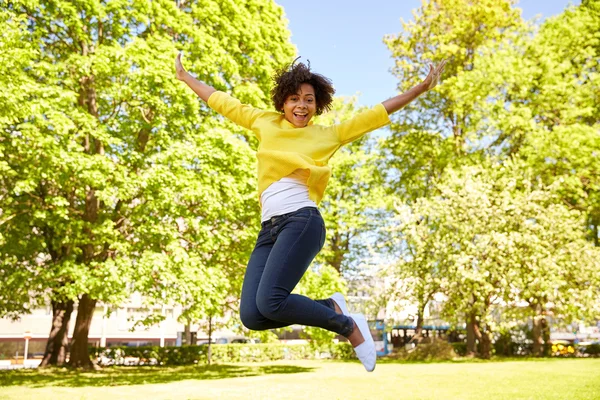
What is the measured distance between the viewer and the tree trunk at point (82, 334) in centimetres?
1781

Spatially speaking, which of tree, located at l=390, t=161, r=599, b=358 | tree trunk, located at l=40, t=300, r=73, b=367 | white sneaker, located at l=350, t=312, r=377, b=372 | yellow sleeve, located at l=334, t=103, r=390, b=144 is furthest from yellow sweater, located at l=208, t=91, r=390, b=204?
tree, located at l=390, t=161, r=599, b=358

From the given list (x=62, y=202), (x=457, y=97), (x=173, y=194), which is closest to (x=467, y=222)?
(x=457, y=97)

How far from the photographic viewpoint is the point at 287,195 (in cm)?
378

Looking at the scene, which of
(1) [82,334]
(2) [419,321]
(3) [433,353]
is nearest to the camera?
(1) [82,334]

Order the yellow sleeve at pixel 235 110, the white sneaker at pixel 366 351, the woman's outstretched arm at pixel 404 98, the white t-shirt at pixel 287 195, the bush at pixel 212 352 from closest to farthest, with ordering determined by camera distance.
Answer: the white t-shirt at pixel 287 195 < the white sneaker at pixel 366 351 < the woman's outstretched arm at pixel 404 98 < the yellow sleeve at pixel 235 110 < the bush at pixel 212 352

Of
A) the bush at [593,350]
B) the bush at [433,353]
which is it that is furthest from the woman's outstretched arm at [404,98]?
the bush at [593,350]

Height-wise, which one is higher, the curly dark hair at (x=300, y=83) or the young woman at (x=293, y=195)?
the curly dark hair at (x=300, y=83)

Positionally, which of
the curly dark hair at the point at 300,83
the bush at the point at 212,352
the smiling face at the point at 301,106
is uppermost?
the curly dark hair at the point at 300,83

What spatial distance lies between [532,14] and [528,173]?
8.94 m

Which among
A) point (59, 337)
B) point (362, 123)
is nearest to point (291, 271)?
point (362, 123)

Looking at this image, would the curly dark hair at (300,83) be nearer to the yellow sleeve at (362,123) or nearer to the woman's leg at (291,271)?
the yellow sleeve at (362,123)

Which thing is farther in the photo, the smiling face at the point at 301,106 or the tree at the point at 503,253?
the tree at the point at 503,253

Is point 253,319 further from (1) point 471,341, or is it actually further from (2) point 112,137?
(1) point 471,341

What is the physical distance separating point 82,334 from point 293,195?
1653cm
